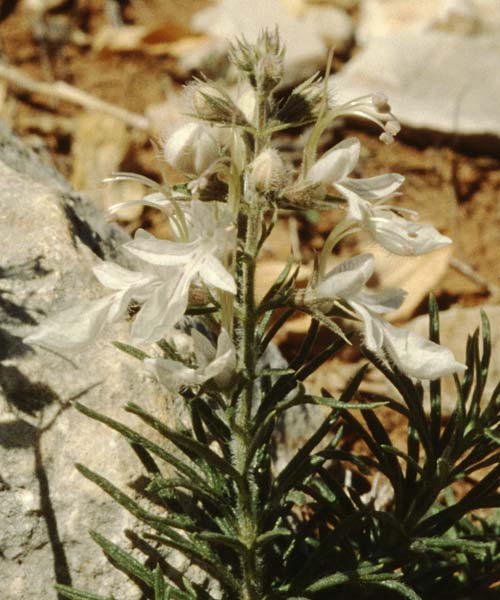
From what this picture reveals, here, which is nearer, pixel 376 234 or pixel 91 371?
pixel 376 234

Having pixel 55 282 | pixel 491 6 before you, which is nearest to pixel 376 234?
pixel 55 282

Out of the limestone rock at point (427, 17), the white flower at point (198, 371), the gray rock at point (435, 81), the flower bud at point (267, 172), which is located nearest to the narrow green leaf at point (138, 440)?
the white flower at point (198, 371)

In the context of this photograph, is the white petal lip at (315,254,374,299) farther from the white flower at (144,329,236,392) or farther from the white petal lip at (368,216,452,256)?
the white flower at (144,329,236,392)

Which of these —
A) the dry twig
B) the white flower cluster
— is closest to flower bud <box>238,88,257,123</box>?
the white flower cluster

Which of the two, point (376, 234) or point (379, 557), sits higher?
point (376, 234)

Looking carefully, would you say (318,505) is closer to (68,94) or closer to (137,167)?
(137,167)

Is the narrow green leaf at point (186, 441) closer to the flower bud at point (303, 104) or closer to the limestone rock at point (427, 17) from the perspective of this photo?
the flower bud at point (303, 104)

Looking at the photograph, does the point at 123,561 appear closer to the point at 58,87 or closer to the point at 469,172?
the point at 469,172

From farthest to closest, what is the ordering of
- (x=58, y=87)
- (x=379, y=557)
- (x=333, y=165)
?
(x=58, y=87)
(x=379, y=557)
(x=333, y=165)
